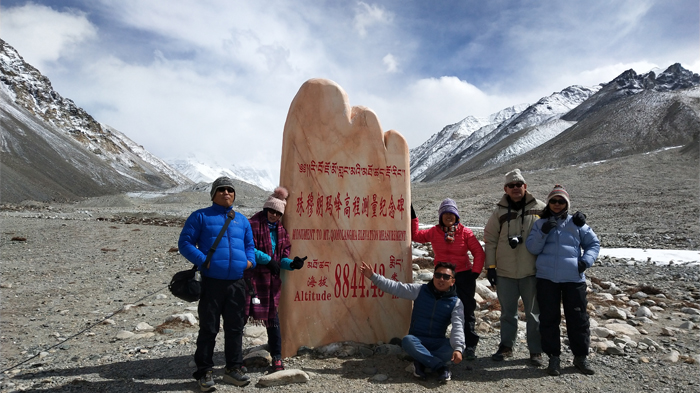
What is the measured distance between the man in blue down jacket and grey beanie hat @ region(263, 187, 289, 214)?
57 cm

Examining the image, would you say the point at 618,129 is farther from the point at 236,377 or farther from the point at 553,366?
the point at 236,377

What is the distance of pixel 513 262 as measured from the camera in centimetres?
521

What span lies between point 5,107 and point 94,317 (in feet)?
375

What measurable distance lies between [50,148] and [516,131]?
113 m

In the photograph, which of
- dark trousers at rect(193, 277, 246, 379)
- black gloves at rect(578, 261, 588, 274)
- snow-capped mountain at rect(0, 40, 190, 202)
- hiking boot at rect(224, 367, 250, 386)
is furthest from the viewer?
snow-capped mountain at rect(0, 40, 190, 202)

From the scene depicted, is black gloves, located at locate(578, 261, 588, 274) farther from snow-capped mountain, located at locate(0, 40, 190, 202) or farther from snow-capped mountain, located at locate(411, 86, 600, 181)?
snow-capped mountain, located at locate(411, 86, 600, 181)

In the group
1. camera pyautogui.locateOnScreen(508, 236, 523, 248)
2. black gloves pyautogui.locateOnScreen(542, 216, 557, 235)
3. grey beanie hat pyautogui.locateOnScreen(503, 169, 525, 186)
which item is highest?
grey beanie hat pyautogui.locateOnScreen(503, 169, 525, 186)

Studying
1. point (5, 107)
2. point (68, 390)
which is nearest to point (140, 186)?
point (5, 107)

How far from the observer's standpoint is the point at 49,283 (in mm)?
9484

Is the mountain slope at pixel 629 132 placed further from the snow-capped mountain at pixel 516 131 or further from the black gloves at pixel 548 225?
the black gloves at pixel 548 225

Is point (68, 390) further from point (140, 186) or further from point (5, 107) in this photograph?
point (5, 107)

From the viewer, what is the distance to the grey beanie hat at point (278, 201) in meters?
A: 5.12

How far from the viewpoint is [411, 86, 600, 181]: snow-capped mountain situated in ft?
328

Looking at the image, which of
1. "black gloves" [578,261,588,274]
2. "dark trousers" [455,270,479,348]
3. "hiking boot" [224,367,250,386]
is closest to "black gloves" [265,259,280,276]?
"hiking boot" [224,367,250,386]
